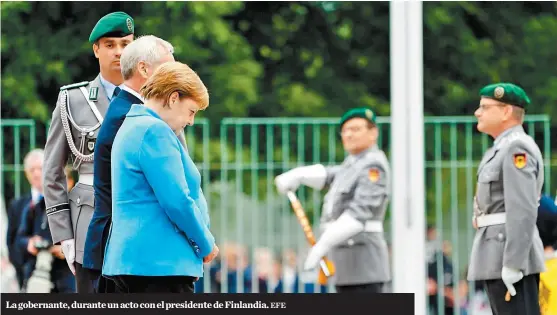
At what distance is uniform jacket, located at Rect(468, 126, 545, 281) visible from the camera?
21.3ft

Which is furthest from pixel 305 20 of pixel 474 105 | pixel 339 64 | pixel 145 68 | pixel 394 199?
pixel 145 68

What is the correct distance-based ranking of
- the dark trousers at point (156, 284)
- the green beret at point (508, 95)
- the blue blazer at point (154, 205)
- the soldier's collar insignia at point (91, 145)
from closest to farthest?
the blue blazer at point (154, 205)
the dark trousers at point (156, 284)
the soldier's collar insignia at point (91, 145)
the green beret at point (508, 95)

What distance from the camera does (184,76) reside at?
543 cm

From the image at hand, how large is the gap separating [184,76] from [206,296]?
83cm

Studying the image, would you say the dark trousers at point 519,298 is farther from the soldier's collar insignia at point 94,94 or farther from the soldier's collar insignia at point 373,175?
the soldier's collar insignia at point 94,94

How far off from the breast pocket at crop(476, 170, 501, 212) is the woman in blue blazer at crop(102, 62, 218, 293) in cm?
164

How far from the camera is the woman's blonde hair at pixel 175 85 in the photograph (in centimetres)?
543

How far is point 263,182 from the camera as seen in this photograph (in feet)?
38.3

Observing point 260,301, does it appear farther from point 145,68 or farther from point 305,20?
point 305,20

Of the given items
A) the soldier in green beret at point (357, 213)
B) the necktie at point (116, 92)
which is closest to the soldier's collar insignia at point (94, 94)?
the necktie at point (116, 92)

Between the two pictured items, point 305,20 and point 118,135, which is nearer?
point 118,135

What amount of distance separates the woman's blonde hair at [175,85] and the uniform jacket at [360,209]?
258 cm

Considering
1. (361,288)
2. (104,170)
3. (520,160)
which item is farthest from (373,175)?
(104,170)

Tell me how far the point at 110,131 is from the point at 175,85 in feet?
1.43
